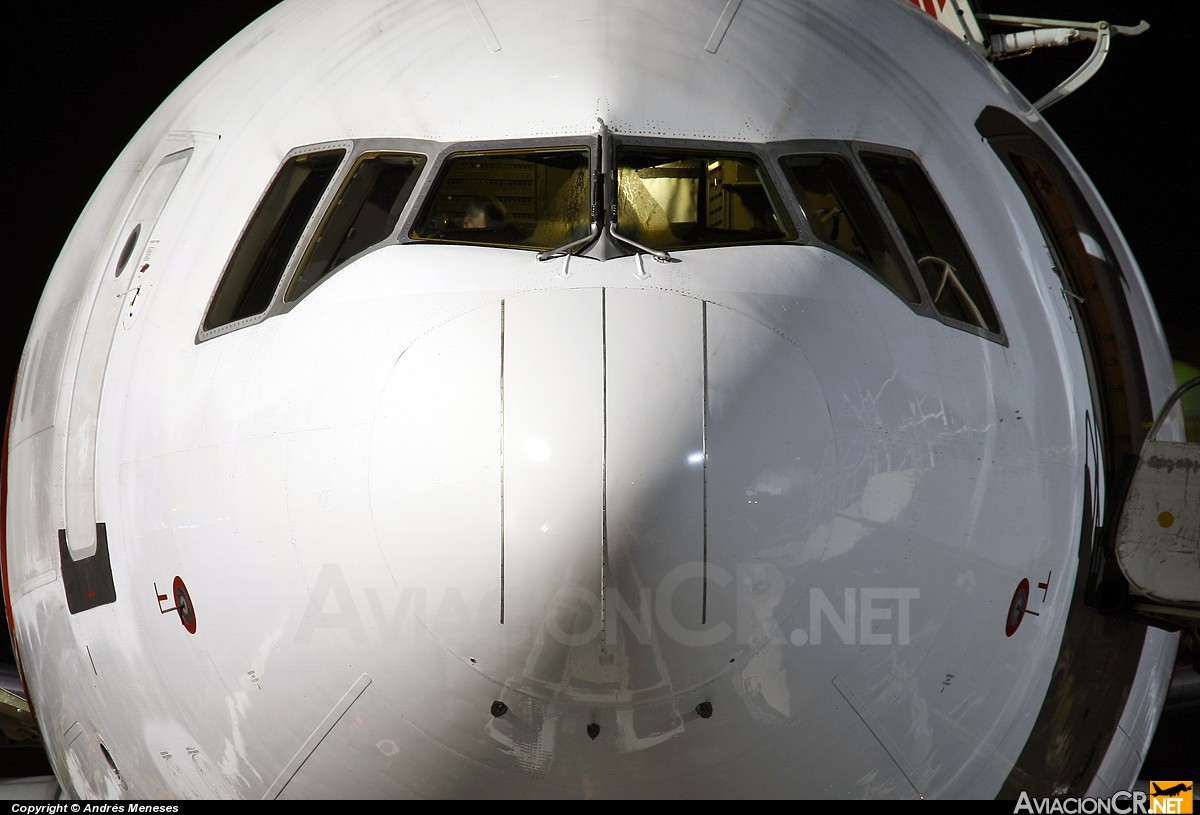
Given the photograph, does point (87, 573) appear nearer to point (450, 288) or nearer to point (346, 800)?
point (346, 800)

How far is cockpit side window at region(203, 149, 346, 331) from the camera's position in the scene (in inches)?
153

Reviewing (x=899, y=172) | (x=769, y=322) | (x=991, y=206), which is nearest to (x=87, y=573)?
(x=769, y=322)

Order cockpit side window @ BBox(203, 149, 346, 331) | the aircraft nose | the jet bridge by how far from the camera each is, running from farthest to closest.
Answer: the jet bridge → cockpit side window @ BBox(203, 149, 346, 331) → the aircraft nose

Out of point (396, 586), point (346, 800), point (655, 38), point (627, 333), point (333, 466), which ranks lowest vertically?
point (346, 800)

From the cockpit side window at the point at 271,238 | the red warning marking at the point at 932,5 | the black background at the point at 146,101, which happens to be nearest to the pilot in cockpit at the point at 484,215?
the cockpit side window at the point at 271,238

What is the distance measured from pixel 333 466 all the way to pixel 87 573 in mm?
1457

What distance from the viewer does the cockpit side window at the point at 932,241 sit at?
3873 millimetres

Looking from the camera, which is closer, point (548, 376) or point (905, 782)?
point (548, 376)

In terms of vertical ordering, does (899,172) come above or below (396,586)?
above

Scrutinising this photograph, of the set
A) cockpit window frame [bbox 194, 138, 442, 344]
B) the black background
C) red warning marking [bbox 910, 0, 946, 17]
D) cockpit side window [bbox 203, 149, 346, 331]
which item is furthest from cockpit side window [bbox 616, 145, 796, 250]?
the black background

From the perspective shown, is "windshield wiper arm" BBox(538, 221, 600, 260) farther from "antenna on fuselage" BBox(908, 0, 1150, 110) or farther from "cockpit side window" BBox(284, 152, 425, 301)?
"antenna on fuselage" BBox(908, 0, 1150, 110)

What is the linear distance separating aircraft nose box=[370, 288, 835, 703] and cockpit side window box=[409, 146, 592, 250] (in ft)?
1.45

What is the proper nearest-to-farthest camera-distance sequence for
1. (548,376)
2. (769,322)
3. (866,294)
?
(548,376) → (769,322) → (866,294)

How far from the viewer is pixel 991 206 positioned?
4289 millimetres
